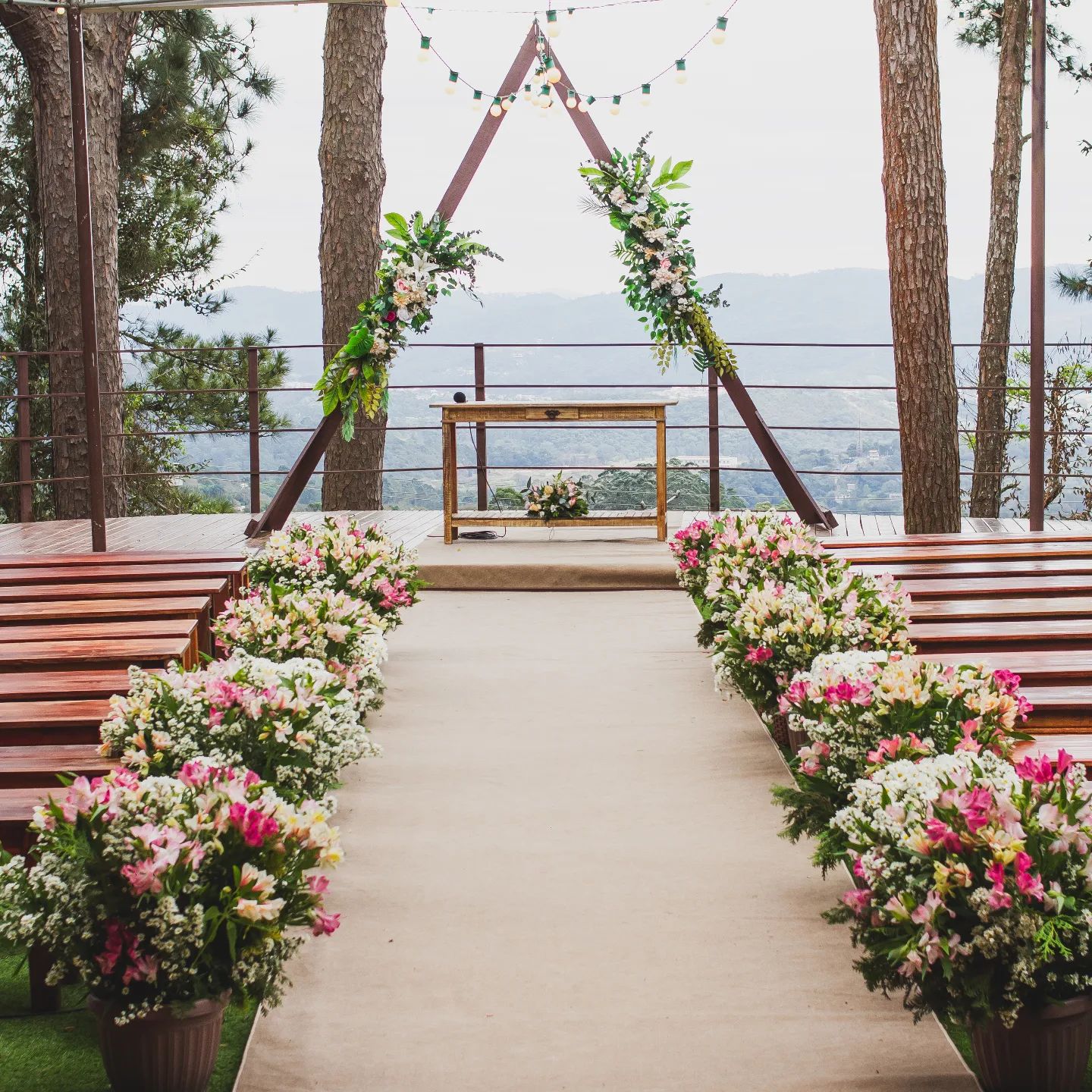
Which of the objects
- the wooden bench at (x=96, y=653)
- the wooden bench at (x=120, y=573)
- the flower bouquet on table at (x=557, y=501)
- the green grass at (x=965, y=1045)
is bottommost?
the green grass at (x=965, y=1045)

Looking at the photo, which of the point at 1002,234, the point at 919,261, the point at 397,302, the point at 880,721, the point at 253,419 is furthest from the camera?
the point at 1002,234

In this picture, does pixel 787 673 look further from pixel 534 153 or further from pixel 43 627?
pixel 534 153

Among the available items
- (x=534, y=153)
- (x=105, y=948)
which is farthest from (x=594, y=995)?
(x=534, y=153)

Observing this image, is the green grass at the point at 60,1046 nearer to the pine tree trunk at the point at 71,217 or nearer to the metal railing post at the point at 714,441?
the metal railing post at the point at 714,441

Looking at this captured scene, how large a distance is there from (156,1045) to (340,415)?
16.8 feet

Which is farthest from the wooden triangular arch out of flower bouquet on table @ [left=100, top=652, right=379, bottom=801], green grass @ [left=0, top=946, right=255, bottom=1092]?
green grass @ [left=0, top=946, right=255, bottom=1092]

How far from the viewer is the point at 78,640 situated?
3514mm

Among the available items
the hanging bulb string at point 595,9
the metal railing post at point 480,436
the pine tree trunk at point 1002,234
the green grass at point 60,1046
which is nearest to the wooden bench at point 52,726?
the green grass at point 60,1046

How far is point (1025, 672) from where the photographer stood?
3010 mm

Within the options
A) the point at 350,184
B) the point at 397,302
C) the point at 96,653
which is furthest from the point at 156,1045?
the point at 350,184

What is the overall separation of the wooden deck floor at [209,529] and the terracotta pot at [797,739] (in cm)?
303

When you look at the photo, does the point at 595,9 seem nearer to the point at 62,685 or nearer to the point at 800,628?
the point at 800,628

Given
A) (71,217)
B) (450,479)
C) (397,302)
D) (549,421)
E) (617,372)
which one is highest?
(71,217)

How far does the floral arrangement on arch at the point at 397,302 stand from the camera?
6.74m
